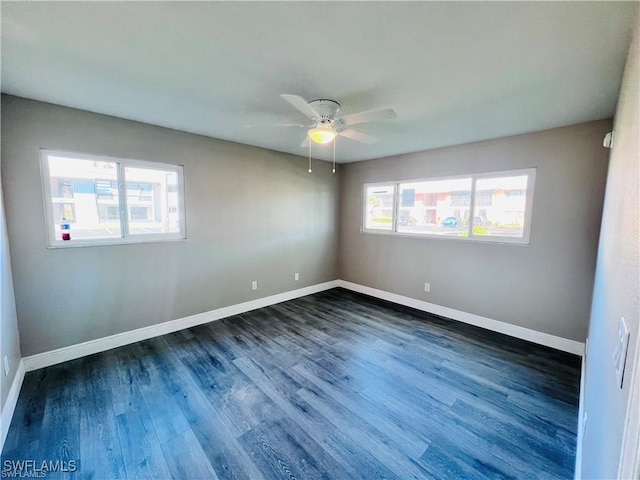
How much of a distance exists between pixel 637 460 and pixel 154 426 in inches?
96.6

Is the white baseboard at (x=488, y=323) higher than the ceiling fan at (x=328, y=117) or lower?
lower

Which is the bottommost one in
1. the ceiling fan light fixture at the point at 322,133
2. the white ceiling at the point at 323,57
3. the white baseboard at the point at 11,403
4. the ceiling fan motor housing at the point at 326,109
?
the white baseboard at the point at 11,403

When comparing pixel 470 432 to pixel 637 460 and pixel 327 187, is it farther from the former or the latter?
pixel 327 187

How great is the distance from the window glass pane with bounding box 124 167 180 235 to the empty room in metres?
0.03

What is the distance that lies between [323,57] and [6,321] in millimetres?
3043

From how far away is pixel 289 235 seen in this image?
4555mm

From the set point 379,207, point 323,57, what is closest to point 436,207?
point 379,207

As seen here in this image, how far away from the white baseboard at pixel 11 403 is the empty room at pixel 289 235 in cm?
4

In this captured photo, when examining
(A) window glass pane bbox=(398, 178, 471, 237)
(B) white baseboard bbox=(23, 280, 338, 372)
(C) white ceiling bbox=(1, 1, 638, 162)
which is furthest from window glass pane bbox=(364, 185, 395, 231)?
(B) white baseboard bbox=(23, 280, 338, 372)

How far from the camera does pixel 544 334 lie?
3082 mm

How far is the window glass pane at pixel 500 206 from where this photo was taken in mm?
3203

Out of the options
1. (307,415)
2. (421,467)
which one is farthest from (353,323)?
(421,467)

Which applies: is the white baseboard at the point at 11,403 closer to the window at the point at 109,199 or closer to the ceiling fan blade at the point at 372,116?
the window at the point at 109,199

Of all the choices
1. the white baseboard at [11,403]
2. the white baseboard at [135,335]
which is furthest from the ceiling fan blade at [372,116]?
the white baseboard at [11,403]
